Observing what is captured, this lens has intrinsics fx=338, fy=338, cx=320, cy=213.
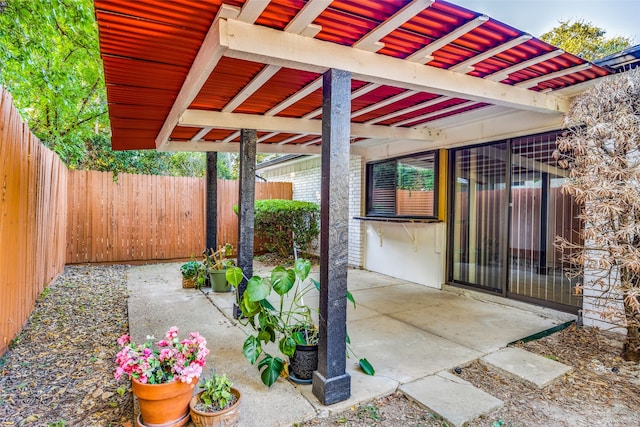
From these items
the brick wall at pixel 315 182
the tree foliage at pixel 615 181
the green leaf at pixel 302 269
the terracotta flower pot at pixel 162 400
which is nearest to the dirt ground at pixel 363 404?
the terracotta flower pot at pixel 162 400

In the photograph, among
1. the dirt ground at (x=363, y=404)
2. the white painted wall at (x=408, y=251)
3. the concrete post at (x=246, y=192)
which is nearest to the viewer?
the dirt ground at (x=363, y=404)

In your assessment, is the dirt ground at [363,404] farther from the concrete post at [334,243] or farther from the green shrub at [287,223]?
the green shrub at [287,223]

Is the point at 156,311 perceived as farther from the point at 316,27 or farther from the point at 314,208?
the point at 314,208

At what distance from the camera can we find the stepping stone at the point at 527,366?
2627 mm

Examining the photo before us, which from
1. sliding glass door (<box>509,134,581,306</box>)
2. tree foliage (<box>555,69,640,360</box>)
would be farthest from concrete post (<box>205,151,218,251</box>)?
tree foliage (<box>555,69,640,360</box>)

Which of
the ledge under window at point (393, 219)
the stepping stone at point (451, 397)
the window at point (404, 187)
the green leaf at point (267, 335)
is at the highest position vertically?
the window at point (404, 187)

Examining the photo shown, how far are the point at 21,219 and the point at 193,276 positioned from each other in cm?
252

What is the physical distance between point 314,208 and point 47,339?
5463mm

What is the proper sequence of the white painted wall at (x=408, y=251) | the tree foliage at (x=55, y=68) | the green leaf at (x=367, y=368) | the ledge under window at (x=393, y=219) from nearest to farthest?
the green leaf at (x=367, y=368), the tree foliage at (x=55, y=68), the ledge under window at (x=393, y=219), the white painted wall at (x=408, y=251)

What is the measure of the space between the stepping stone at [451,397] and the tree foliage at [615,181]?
56.1 inches

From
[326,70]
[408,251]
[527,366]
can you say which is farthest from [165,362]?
[408,251]

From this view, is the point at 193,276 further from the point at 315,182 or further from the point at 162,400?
the point at 315,182

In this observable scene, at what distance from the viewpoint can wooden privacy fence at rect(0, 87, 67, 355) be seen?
276 centimetres

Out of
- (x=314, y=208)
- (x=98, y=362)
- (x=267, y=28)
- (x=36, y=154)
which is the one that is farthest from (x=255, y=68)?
(x=314, y=208)
